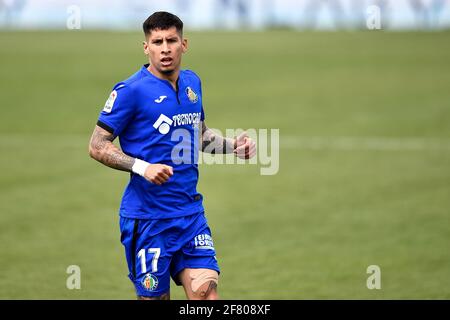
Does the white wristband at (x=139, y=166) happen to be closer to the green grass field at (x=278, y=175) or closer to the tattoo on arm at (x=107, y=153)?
the tattoo on arm at (x=107, y=153)

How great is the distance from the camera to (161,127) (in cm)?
785

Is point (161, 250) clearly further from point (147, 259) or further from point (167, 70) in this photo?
point (167, 70)

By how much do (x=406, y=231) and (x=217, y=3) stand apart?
28.9 meters

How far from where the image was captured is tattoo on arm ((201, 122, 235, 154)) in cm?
858

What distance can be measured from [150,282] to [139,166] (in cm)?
96

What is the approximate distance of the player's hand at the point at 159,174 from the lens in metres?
Answer: 7.37

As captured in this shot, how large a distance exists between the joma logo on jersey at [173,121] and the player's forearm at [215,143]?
48cm

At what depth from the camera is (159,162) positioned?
7859mm

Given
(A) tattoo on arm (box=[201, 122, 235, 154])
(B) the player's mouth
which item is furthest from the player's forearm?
(B) the player's mouth

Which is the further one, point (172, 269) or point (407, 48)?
point (407, 48)

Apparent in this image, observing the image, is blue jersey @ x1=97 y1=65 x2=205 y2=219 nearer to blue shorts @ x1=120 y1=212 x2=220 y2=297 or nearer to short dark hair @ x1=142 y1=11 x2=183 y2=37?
blue shorts @ x1=120 y1=212 x2=220 y2=297
